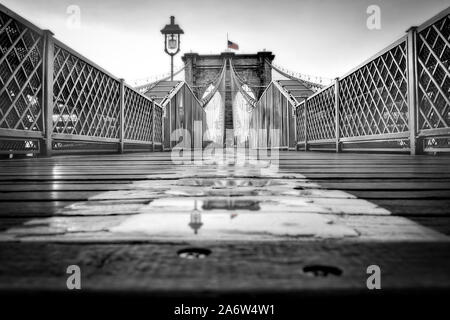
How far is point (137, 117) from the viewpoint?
5.43m

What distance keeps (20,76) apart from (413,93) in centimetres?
316

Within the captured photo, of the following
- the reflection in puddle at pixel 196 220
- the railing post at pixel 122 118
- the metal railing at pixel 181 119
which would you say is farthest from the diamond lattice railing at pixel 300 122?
the reflection in puddle at pixel 196 220

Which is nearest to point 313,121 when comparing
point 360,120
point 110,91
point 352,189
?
point 360,120

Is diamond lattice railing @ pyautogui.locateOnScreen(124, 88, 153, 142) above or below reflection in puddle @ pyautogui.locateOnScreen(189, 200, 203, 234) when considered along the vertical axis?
above

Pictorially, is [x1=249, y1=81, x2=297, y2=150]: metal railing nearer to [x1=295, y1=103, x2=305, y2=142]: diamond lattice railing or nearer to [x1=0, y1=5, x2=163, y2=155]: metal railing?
[x1=295, y1=103, x2=305, y2=142]: diamond lattice railing

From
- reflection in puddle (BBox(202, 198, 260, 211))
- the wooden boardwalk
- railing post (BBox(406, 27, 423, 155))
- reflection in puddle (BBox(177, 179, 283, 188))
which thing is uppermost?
railing post (BBox(406, 27, 423, 155))

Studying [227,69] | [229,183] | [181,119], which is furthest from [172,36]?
[229,183]

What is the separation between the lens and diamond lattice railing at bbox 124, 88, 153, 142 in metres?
4.91

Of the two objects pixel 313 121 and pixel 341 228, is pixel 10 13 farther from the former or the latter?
pixel 313 121

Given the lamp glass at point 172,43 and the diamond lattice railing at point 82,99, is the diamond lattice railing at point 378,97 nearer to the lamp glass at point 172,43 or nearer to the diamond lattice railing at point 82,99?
the diamond lattice railing at point 82,99

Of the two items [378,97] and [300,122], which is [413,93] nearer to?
[378,97]

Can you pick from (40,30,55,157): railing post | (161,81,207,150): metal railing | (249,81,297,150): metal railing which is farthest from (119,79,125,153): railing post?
(249,81,297,150): metal railing

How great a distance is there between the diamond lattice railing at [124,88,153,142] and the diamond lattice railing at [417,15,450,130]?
3.82 metres

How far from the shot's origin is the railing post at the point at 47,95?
2.63 metres
